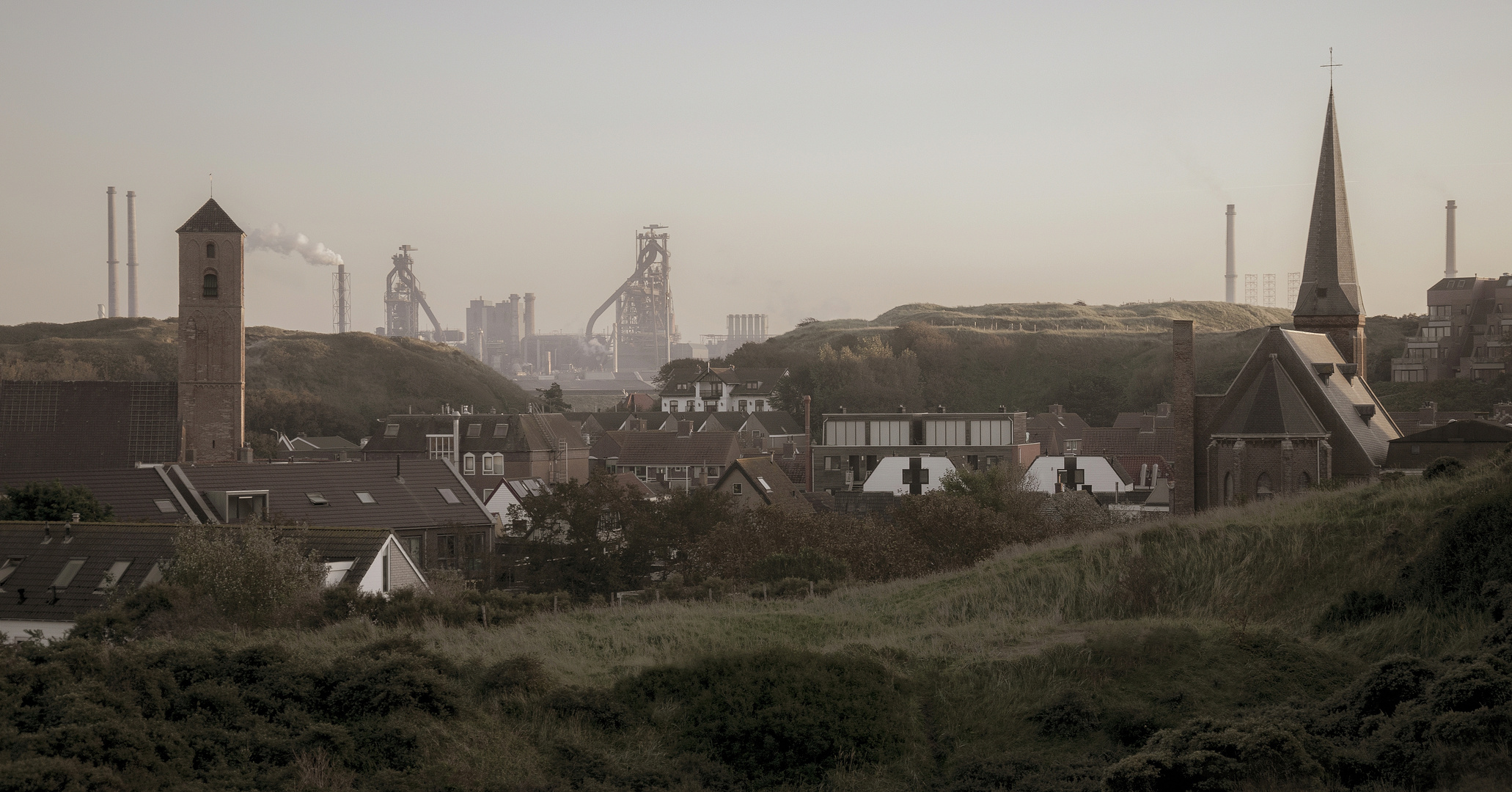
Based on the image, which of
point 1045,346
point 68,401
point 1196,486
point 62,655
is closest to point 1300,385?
point 1196,486

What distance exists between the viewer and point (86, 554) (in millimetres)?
29578

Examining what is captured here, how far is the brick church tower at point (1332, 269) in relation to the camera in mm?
52000

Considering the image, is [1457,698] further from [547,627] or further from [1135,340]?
[1135,340]

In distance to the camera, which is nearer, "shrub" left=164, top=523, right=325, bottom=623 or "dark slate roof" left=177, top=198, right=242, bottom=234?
"shrub" left=164, top=523, right=325, bottom=623

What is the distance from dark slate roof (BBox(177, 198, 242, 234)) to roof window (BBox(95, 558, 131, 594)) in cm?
3557

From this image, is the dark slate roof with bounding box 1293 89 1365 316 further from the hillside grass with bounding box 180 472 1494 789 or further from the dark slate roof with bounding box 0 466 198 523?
the dark slate roof with bounding box 0 466 198 523

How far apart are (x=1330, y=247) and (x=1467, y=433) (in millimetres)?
11830

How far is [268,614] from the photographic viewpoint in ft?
74.3

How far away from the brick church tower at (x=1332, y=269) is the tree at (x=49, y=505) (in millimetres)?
45888

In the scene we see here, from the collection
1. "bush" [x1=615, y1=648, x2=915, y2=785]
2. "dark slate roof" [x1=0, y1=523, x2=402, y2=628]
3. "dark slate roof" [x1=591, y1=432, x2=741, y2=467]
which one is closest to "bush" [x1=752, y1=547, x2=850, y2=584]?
"dark slate roof" [x1=0, y1=523, x2=402, y2=628]

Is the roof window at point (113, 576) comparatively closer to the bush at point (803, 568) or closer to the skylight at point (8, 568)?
the skylight at point (8, 568)

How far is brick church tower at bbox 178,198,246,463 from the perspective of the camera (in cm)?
5891

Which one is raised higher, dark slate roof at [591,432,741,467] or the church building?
the church building

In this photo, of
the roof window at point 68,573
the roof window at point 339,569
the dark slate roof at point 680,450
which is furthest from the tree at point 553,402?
the roof window at point 339,569
